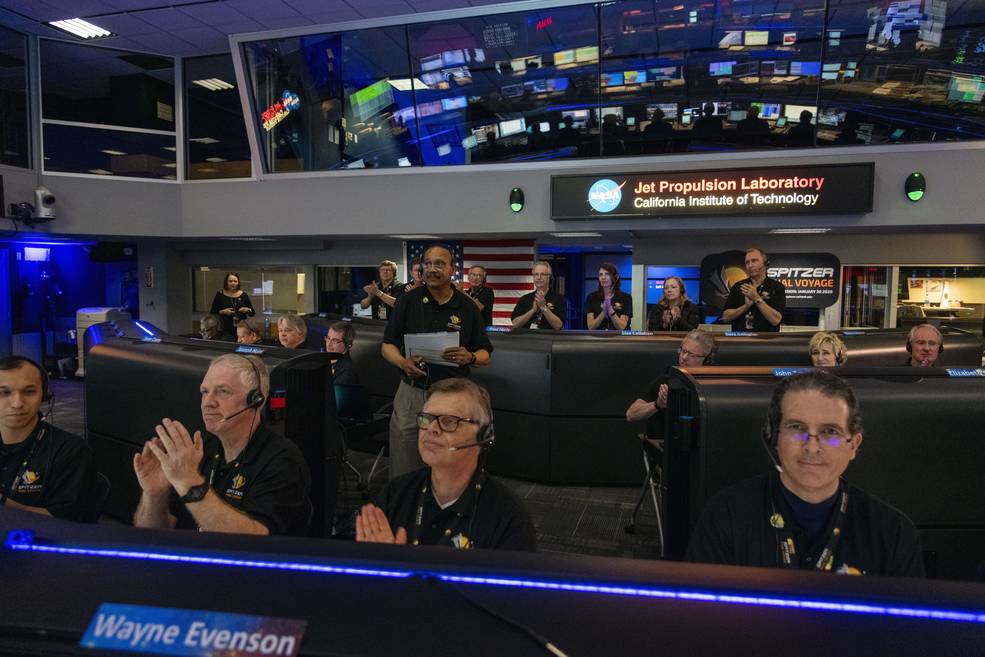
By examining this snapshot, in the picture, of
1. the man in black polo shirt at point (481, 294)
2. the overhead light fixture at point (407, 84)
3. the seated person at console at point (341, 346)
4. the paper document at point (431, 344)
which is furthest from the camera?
the overhead light fixture at point (407, 84)

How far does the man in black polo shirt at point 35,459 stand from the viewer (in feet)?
7.61

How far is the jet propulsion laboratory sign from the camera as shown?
6.49 m

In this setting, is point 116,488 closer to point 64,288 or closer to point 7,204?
point 7,204

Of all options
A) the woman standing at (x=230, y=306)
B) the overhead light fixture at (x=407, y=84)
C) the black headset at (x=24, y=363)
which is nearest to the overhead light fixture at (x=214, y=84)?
the overhead light fixture at (x=407, y=84)

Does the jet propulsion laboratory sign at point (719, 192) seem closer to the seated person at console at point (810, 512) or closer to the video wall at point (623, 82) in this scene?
the video wall at point (623, 82)

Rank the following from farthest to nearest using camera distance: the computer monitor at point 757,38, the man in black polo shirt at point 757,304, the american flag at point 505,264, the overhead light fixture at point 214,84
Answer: the overhead light fixture at point 214,84, the american flag at point 505,264, the computer monitor at point 757,38, the man in black polo shirt at point 757,304

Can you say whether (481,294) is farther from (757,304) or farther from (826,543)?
(826,543)

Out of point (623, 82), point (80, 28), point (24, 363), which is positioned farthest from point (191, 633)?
point (80, 28)

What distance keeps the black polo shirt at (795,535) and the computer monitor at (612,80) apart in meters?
6.88

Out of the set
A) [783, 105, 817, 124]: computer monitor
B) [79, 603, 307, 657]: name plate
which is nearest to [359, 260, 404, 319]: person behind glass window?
[783, 105, 817, 124]: computer monitor

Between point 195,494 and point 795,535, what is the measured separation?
61.9 inches

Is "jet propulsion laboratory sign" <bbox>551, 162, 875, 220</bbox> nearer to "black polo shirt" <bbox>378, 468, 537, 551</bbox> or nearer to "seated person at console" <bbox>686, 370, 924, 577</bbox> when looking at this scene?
"seated person at console" <bbox>686, 370, 924, 577</bbox>

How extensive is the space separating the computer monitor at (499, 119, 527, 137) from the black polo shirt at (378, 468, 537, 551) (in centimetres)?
694

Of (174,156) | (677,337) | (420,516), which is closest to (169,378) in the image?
(420,516)
